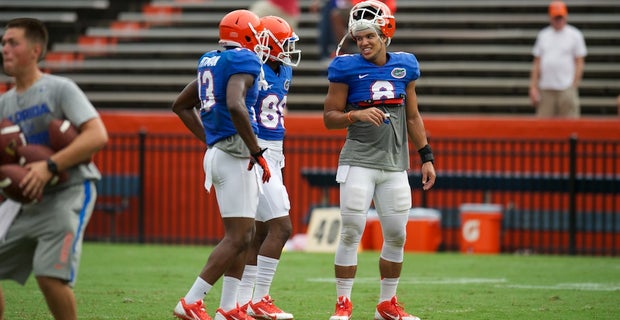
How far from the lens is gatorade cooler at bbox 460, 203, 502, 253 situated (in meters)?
15.5

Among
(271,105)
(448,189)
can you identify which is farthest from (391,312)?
(448,189)

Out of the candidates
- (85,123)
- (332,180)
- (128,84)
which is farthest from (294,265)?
(128,84)

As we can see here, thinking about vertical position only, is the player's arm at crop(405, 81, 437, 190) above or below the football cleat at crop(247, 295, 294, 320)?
above

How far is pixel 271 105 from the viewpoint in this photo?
871 cm

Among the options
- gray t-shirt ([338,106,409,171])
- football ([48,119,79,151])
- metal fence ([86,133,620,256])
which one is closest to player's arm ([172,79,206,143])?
gray t-shirt ([338,106,409,171])

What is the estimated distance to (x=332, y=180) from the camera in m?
15.9

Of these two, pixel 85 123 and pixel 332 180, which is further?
pixel 332 180

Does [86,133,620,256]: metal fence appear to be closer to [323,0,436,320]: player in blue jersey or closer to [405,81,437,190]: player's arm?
[405,81,437,190]: player's arm

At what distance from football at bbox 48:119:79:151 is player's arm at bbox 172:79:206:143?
1912 millimetres

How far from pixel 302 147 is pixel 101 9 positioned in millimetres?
8094

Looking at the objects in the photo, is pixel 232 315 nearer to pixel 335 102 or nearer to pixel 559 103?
pixel 335 102

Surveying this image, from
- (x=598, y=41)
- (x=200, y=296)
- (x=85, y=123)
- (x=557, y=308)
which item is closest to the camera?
(x=85, y=123)

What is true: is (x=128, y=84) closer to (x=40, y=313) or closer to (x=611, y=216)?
(x=611, y=216)

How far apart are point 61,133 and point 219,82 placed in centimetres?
156
